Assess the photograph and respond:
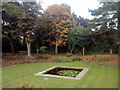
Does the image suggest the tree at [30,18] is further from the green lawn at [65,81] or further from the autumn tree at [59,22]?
the green lawn at [65,81]

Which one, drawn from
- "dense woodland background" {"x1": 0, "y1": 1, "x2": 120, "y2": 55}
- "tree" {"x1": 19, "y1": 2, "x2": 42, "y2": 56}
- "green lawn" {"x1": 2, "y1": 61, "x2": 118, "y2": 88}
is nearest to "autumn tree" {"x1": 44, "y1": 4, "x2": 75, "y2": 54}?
"dense woodland background" {"x1": 0, "y1": 1, "x2": 120, "y2": 55}

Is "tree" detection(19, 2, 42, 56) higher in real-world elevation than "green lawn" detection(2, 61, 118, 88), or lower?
higher

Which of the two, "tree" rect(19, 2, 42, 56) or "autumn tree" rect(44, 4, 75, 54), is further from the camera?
"autumn tree" rect(44, 4, 75, 54)

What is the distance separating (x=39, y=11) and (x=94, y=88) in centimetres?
941

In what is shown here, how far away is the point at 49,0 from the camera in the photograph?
11453 mm

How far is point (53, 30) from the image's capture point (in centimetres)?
1184

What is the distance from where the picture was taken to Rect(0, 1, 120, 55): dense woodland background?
7.56 m

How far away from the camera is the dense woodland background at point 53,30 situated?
24.8ft

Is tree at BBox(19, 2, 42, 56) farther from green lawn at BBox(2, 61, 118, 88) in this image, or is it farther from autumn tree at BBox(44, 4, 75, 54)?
green lawn at BBox(2, 61, 118, 88)

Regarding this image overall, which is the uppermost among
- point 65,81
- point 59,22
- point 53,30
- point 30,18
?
point 59,22

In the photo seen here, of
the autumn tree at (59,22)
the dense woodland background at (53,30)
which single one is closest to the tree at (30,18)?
the dense woodland background at (53,30)

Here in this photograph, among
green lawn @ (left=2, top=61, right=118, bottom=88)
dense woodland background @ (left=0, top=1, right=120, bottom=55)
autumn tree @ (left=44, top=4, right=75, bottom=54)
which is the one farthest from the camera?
autumn tree @ (left=44, top=4, right=75, bottom=54)

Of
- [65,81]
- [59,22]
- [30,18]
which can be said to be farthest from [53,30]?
[65,81]

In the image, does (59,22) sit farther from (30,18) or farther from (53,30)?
(30,18)
